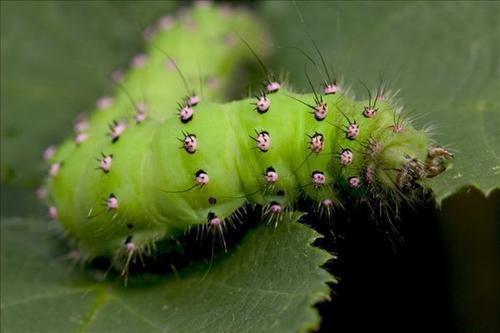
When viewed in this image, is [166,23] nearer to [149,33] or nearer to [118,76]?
[149,33]

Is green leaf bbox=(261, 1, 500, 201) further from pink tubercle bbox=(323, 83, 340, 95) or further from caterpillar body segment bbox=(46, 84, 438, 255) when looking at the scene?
pink tubercle bbox=(323, 83, 340, 95)

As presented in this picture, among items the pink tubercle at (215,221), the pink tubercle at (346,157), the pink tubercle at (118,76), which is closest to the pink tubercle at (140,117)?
the pink tubercle at (215,221)

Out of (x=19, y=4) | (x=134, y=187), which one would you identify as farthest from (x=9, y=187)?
(x=134, y=187)

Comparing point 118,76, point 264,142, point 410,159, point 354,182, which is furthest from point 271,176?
point 118,76

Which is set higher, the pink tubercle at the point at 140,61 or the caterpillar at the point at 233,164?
the pink tubercle at the point at 140,61

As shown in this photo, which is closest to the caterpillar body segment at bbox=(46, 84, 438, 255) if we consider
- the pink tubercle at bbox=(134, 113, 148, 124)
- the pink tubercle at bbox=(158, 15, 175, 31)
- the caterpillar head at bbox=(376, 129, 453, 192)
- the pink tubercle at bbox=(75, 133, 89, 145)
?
the caterpillar head at bbox=(376, 129, 453, 192)

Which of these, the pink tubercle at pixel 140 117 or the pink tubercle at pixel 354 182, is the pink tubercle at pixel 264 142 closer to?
the pink tubercle at pixel 354 182
